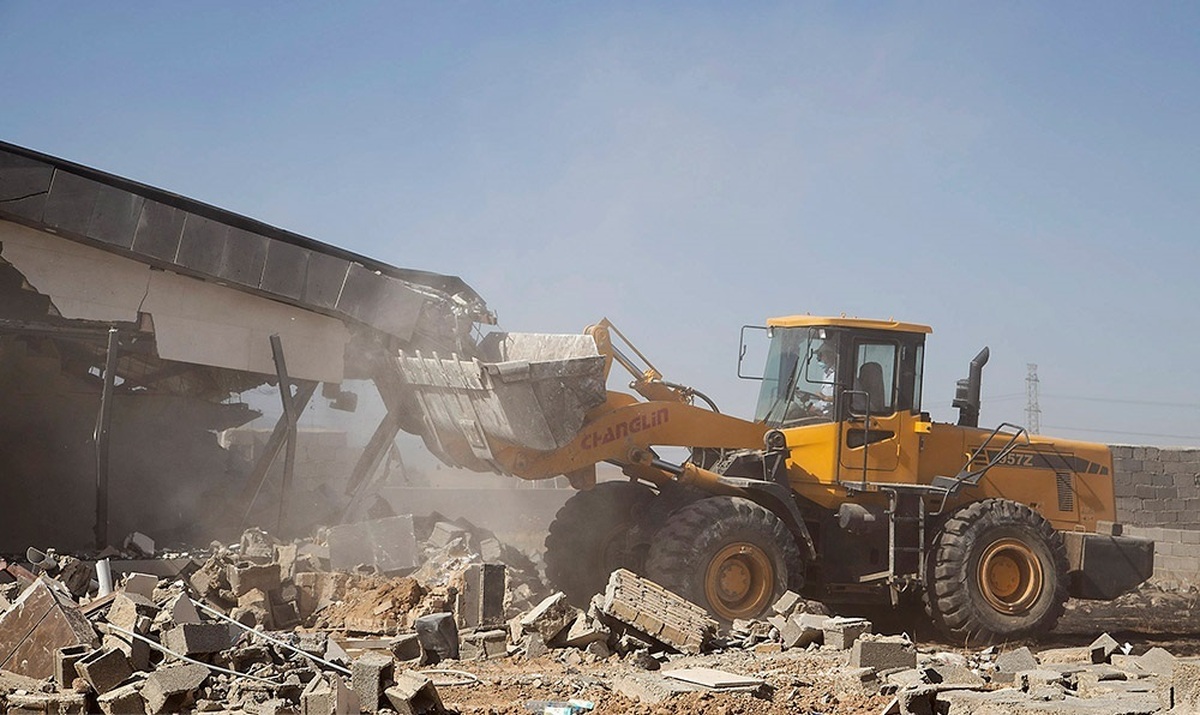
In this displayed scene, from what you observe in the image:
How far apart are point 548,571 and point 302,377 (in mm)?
3632

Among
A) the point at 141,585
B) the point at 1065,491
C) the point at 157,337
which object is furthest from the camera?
the point at 1065,491

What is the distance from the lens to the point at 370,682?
21.6 ft

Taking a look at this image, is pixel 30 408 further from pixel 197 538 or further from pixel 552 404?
pixel 552 404

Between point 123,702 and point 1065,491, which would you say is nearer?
point 123,702

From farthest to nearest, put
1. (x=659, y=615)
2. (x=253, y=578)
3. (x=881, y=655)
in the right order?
(x=253, y=578), (x=659, y=615), (x=881, y=655)

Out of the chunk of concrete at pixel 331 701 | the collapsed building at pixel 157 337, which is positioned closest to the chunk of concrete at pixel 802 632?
the chunk of concrete at pixel 331 701

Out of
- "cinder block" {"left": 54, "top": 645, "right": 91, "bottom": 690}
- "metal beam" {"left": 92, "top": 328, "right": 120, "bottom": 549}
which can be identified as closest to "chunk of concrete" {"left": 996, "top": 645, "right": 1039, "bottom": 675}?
"cinder block" {"left": 54, "top": 645, "right": 91, "bottom": 690}

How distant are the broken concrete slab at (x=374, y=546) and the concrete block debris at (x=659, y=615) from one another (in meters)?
2.53

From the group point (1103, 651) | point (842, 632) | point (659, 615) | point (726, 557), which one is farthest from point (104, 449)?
point (1103, 651)

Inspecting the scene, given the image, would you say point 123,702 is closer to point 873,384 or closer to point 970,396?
point 873,384

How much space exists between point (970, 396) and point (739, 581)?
3.43 m

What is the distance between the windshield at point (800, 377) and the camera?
1118cm

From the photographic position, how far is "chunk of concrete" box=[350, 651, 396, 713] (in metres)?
6.54

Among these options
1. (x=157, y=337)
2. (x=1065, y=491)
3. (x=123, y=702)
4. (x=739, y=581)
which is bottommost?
(x=123, y=702)
